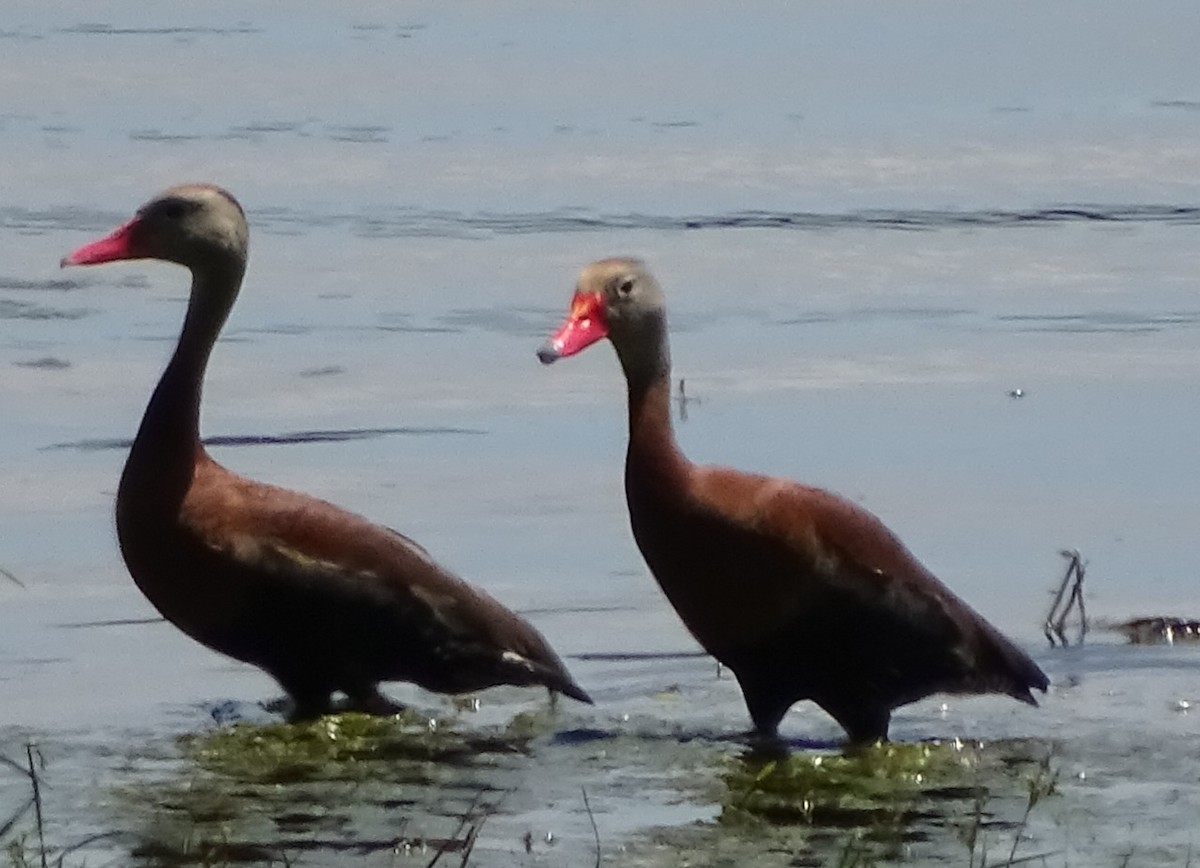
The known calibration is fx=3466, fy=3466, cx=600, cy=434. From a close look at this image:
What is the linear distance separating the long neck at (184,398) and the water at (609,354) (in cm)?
57

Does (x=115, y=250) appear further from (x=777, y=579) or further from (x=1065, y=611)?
(x=1065, y=611)

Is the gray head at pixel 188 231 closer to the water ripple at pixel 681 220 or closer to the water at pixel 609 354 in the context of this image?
the water at pixel 609 354

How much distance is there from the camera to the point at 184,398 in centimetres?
861

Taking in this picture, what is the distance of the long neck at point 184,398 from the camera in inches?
329

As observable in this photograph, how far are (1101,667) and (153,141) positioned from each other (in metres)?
9.62

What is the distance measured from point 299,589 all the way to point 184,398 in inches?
25.0

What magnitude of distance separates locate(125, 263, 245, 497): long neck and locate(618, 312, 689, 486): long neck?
1086 millimetres

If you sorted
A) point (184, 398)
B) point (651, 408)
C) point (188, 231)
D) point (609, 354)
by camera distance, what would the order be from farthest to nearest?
1. point (609, 354)
2. point (188, 231)
3. point (184, 398)
4. point (651, 408)

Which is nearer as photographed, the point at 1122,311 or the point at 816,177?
the point at 1122,311

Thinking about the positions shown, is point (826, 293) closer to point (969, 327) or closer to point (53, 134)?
point (969, 327)

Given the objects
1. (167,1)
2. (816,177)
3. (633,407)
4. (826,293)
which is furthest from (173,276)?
(167,1)

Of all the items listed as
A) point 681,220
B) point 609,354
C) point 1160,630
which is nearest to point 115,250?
point 1160,630

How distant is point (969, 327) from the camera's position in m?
13.5

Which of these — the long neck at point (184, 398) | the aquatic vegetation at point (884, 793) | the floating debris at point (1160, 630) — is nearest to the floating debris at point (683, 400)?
the floating debris at point (1160, 630)
